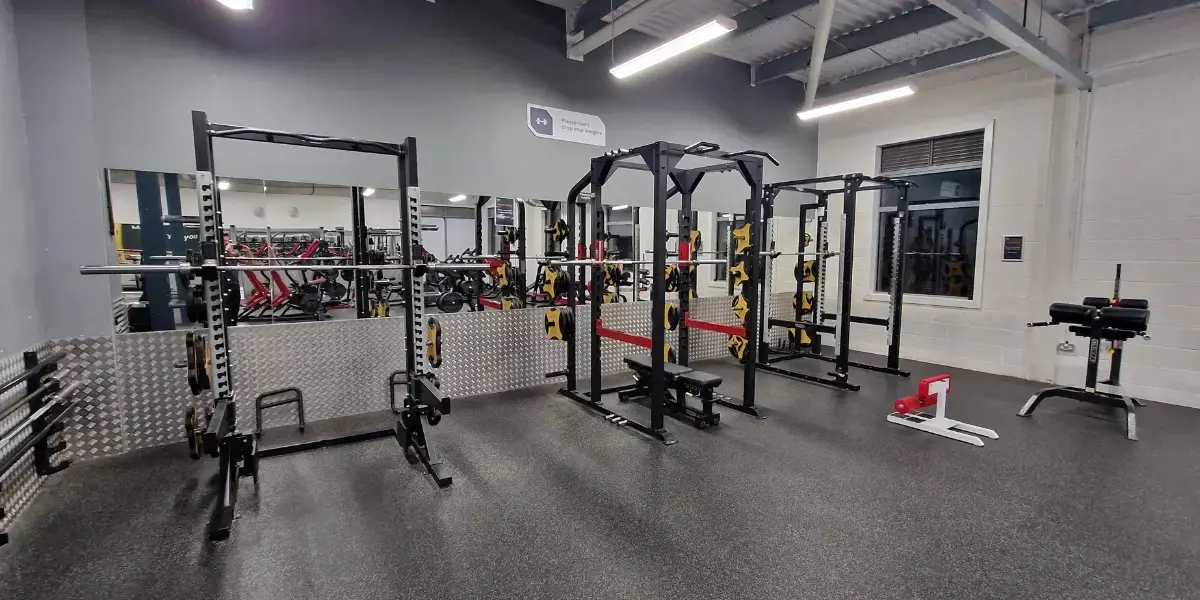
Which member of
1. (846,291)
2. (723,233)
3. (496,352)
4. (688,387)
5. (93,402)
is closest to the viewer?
(93,402)

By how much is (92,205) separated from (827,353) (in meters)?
7.34

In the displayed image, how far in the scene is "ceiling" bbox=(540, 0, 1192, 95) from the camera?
468 cm

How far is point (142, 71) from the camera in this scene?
3221 millimetres

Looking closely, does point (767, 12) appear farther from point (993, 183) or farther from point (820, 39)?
point (993, 183)

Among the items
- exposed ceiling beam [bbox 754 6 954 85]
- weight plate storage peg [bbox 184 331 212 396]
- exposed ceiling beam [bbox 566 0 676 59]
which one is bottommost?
weight plate storage peg [bbox 184 331 212 396]

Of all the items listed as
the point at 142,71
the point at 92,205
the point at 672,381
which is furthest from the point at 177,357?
the point at 672,381

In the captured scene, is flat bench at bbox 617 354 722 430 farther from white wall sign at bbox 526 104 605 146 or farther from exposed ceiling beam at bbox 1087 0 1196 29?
exposed ceiling beam at bbox 1087 0 1196 29

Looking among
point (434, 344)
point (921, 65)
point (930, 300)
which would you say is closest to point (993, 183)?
point (930, 300)

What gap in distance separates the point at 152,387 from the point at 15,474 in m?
0.84

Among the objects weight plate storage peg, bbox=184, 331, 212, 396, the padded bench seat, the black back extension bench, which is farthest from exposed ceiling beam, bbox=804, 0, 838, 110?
weight plate storage peg, bbox=184, 331, 212, 396

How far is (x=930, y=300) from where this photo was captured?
6.18 meters

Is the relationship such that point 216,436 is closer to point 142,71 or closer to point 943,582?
point 142,71

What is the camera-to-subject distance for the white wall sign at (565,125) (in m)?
4.84

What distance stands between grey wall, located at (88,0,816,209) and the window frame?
2.90 metres
